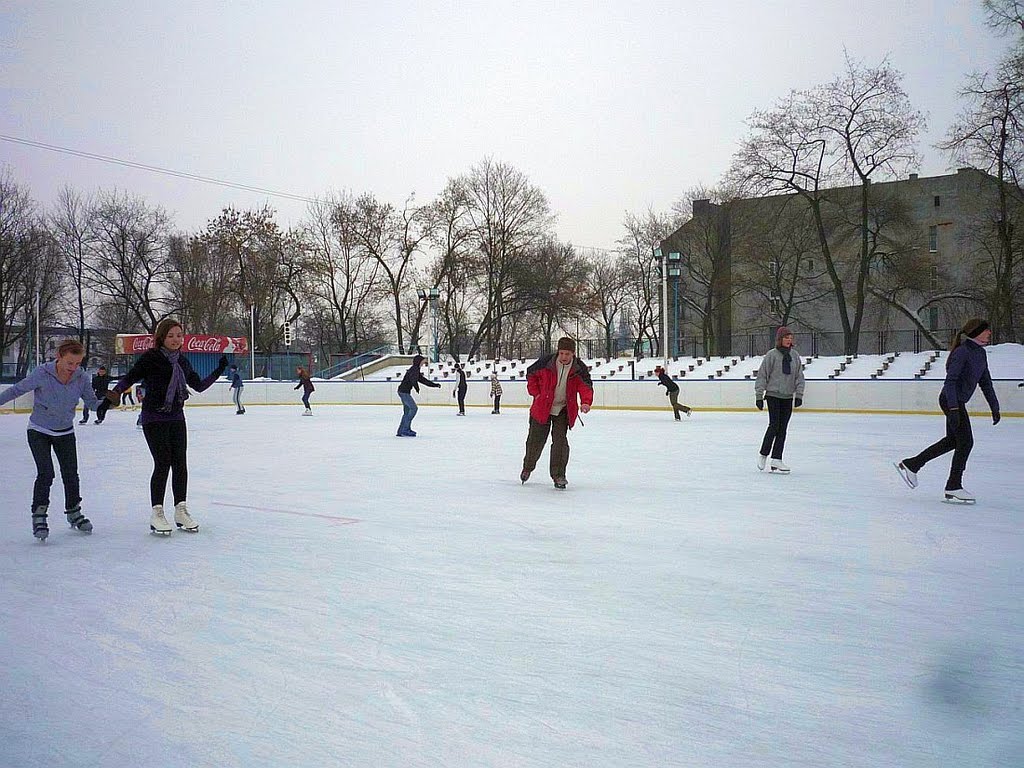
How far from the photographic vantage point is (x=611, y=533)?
5.86m

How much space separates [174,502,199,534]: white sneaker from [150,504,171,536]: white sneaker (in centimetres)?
13

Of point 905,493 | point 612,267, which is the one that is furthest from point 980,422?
point 612,267

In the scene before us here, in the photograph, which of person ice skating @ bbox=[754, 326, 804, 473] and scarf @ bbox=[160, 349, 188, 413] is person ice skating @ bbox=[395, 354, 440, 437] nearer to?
person ice skating @ bbox=[754, 326, 804, 473]

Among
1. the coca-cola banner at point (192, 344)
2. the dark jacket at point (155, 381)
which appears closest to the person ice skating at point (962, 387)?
the dark jacket at point (155, 381)

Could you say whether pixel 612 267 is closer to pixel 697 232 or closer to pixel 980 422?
pixel 697 232

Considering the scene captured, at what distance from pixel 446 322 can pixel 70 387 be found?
146 feet

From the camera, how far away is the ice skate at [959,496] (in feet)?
23.1

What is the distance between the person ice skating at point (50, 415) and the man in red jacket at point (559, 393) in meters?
3.87

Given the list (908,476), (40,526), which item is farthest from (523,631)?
(908,476)

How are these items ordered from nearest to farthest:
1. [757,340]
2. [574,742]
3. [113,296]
→ [574,742], [757,340], [113,296]

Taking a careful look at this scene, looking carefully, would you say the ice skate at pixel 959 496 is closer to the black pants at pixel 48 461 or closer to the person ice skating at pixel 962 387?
the person ice skating at pixel 962 387

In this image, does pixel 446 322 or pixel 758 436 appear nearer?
pixel 758 436

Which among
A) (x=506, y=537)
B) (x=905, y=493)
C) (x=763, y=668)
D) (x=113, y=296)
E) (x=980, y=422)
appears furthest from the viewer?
(x=113, y=296)

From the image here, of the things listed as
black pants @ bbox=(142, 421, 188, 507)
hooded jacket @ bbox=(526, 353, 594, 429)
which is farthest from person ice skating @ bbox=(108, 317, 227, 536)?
hooded jacket @ bbox=(526, 353, 594, 429)
